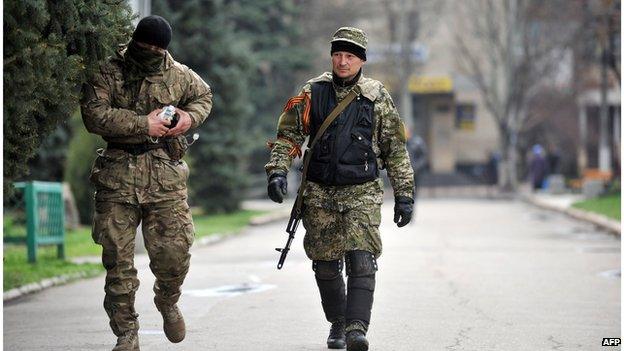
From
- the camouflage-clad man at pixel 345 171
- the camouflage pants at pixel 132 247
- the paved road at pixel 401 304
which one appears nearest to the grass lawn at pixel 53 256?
the paved road at pixel 401 304

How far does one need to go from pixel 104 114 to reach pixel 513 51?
40.9m

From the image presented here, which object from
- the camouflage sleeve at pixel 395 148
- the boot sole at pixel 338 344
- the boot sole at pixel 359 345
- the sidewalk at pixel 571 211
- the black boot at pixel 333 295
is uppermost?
the camouflage sleeve at pixel 395 148

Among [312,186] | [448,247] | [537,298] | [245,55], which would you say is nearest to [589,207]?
[245,55]

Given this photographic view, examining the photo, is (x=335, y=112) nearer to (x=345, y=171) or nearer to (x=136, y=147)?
(x=345, y=171)

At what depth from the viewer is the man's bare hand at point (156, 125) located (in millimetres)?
7859

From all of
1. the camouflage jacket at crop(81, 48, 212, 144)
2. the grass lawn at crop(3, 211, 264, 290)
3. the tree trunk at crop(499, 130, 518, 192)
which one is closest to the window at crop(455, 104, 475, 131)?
the tree trunk at crop(499, 130, 518, 192)

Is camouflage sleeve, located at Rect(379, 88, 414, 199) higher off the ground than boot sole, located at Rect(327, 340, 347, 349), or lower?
higher

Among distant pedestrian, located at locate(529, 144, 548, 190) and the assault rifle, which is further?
distant pedestrian, located at locate(529, 144, 548, 190)

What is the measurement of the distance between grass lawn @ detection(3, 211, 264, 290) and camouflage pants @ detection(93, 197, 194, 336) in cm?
475

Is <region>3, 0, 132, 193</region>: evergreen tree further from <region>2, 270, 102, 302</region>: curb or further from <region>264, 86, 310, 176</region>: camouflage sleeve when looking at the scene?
<region>2, 270, 102, 302</region>: curb

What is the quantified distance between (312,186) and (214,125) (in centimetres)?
2132

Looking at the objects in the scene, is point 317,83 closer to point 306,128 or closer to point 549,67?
point 306,128

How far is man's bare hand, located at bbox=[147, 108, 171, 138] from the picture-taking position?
7859 millimetres

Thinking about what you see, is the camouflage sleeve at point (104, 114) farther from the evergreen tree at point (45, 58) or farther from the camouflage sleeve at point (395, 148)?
the camouflage sleeve at point (395, 148)
